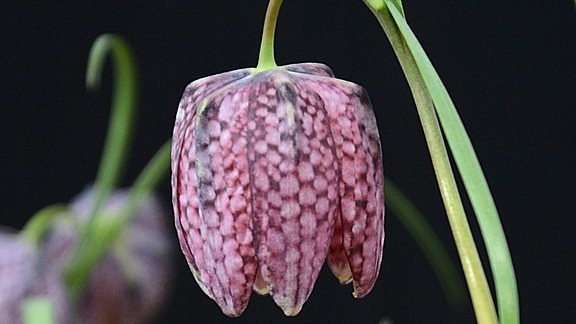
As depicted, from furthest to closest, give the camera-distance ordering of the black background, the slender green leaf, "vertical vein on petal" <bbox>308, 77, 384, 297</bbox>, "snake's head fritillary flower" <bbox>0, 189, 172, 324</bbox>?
the black background
"snake's head fritillary flower" <bbox>0, 189, 172, 324</bbox>
"vertical vein on petal" <bbox>308, 77, 384, 297</bbox>
the slender green leaf

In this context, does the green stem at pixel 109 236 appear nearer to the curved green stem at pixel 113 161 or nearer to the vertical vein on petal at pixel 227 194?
the curved green stem at pixel 113 161

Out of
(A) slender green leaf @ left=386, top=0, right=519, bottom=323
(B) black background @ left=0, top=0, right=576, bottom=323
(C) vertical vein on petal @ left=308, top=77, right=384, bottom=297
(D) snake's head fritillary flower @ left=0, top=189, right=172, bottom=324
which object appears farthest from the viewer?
(B) black background @ left=0, top=0, right=576, bottom=323

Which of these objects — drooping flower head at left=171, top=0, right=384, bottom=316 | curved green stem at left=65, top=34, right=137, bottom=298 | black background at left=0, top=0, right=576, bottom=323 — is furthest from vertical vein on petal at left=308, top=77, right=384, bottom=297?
black background at left=0, top=0, right=576, bottom=323

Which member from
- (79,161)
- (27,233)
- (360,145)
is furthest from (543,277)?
(360,145)

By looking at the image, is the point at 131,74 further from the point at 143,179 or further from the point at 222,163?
the point at 222,163

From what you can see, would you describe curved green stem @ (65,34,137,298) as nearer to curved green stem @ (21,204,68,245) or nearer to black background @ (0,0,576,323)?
curved green stem @ (21,204,68,245)

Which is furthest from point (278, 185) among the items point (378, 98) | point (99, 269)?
point (378, 98)

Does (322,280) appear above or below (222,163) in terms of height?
below
